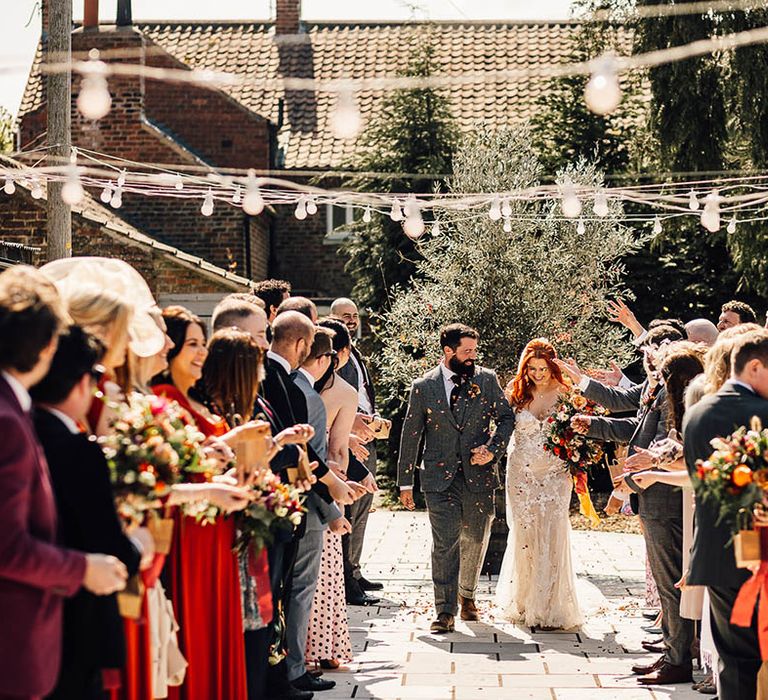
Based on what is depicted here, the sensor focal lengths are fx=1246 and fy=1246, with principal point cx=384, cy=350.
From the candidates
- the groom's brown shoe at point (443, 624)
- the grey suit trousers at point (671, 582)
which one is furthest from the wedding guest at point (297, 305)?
the grey suit trousers at point (671, 582)

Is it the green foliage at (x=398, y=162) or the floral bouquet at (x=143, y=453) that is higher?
the green foliage at (x=398, y=162)

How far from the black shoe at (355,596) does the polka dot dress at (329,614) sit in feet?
7.03

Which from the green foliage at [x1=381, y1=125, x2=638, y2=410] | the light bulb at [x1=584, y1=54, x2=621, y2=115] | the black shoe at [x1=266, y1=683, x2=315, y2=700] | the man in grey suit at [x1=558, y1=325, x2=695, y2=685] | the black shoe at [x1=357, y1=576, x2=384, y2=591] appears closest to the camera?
the black shoe at [x1=266, y1=683, x2=315, y2=700]

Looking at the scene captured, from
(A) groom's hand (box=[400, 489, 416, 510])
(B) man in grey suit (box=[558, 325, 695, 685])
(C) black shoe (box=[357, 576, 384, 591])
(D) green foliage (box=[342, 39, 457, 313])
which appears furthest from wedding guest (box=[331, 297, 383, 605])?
(D) green foliage (box=[342, 39, 457, 313])

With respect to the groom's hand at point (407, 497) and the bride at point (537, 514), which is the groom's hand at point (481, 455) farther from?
the groom's hand at point (407, 497)

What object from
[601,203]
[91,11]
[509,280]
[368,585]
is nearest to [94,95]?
[601,203]

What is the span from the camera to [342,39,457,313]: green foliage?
19594mm

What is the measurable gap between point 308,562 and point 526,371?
9.37 ft

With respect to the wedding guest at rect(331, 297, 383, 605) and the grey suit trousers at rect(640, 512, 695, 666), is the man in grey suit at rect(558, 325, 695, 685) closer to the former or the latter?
the grey suit trousers at rect(640, 512, 695, 666)

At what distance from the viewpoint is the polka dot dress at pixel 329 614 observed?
772 cm

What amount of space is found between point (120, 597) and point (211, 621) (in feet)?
4.80

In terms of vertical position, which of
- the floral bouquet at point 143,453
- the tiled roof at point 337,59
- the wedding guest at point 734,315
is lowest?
the floral bouquet at point 143,453

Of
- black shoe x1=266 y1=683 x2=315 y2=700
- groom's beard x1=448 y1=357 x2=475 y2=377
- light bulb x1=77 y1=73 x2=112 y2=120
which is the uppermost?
light bulb x1=77 y1=73 x2=112 y2=120

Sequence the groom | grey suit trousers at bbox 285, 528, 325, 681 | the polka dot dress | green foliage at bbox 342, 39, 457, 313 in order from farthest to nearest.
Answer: green foliage at bbox 342, 39, 457, 313
the groom
the polka dot dress
grey suit trousers at bbox 285, 528, 325, 681
